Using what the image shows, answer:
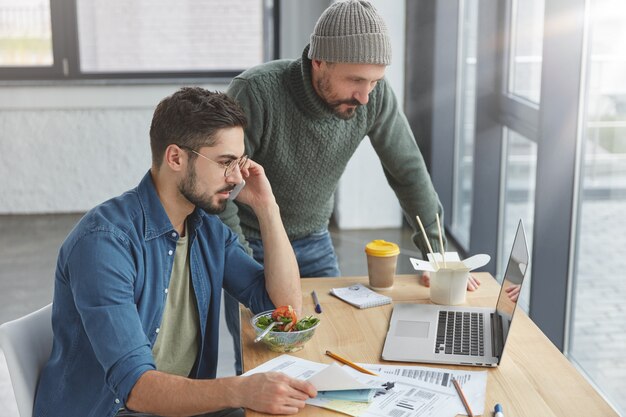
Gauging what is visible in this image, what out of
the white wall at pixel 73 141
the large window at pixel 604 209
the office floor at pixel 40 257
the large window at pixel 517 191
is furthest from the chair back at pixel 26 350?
the white wall at pixel 73 141

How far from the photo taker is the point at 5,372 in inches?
125

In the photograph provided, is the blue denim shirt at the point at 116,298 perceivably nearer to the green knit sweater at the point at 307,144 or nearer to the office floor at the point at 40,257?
the green knit sweater at the point at 307,144

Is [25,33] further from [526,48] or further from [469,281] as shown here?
[469,281]

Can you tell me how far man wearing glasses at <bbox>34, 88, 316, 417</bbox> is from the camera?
4.98 feet

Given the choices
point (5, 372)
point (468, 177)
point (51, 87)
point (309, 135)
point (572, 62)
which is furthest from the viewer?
point (51, 87)

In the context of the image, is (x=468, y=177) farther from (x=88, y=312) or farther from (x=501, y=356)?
(x=88, y=312)

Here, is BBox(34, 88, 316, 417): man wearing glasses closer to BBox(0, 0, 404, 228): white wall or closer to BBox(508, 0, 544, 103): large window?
BBox(508, 0, 544, 103): large window

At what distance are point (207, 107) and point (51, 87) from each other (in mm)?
4115

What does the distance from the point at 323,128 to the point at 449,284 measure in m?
0.58

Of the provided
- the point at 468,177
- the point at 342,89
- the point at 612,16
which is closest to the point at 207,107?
the point at 342,89

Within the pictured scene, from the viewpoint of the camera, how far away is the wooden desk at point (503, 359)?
59.6 inches

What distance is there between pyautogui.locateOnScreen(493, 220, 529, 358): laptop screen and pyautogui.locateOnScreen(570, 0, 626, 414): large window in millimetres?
880

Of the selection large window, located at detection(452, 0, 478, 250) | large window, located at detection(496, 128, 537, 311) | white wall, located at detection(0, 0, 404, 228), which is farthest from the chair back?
white wall, located at detection(0, 0, 404, 228)

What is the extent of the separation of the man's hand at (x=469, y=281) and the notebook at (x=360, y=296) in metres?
0.15
